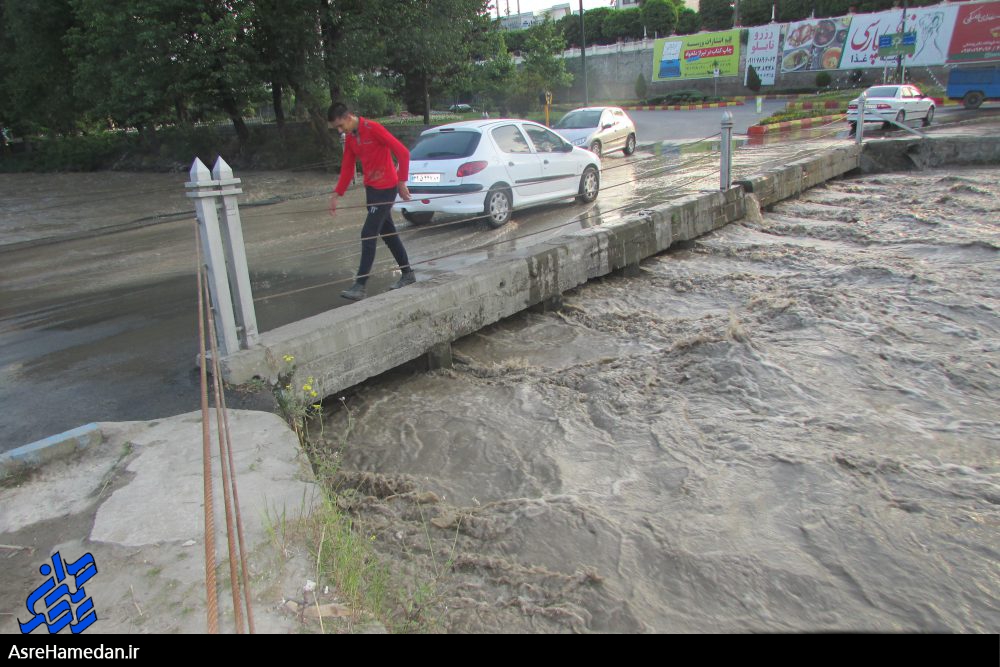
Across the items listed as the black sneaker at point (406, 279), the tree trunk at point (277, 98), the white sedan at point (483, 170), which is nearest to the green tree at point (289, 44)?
the tree trunk at point (277, 98)

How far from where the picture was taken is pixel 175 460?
3.82 metres

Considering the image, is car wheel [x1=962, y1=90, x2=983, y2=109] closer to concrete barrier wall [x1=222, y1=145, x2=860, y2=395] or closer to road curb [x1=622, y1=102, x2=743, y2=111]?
road curb [x1=622, y1=102, x2=743, y2=111]

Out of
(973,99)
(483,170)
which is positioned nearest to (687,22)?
(973,99)

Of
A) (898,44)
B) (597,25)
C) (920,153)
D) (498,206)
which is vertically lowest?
(920,153)

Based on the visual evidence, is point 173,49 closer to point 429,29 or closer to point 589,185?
point 429,29

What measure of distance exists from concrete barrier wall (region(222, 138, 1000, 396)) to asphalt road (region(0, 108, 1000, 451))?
40 cm

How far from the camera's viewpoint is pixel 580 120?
20094 mm

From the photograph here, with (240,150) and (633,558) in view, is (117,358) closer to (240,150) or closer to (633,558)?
(633,558)

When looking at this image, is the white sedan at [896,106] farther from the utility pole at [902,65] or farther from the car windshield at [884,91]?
the utility pole at [902,65]

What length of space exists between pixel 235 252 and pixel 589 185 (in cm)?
888

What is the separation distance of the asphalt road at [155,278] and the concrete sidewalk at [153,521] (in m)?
0.80

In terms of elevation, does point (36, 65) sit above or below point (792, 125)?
above

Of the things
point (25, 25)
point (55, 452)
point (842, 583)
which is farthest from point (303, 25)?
point (842, 583)
